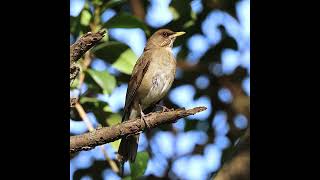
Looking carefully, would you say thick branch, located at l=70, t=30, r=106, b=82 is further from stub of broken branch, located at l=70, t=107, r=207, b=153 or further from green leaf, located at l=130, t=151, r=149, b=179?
green leaf, located at l=130, t=151, r=149, b=179

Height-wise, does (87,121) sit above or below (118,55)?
below

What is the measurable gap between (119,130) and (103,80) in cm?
142

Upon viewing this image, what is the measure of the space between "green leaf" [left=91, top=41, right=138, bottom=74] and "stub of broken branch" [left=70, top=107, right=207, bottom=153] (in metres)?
1.36

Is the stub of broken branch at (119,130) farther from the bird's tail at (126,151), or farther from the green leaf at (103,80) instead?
the green leaf at (103,80)

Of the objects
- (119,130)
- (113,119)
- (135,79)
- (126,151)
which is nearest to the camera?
(119,130)

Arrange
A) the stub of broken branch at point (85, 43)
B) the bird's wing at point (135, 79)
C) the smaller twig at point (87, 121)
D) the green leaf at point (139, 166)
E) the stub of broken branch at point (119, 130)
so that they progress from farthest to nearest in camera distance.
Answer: the bird's wing at point (135, 79)
the smaller twig at point (87, 121)
the green leaf at point (139, 166)
the stub of broken branch at point (119, 130)
the stub of broken branch at point (85, 43)

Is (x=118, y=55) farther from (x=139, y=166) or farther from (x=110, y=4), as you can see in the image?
(x=139, y=166)

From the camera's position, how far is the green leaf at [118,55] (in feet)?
17.2

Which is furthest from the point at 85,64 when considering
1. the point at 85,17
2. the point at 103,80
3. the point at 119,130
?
the point at 119,130

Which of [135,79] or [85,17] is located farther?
[135,79]

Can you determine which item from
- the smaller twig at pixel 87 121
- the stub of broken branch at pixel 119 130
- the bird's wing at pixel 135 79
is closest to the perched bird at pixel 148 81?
the bird's wing at pixel 135 79

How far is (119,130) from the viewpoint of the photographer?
3.76m

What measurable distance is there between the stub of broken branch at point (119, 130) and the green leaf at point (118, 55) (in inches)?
53.5
